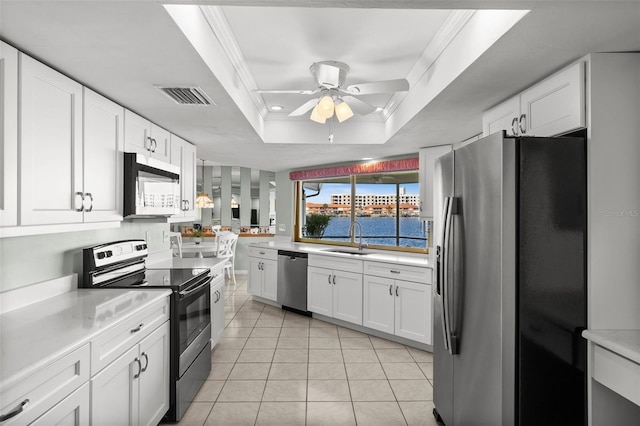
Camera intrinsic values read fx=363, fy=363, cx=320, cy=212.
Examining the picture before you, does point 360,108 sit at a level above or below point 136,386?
above

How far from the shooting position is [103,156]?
2.22 meters

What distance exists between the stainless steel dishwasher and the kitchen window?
812mm

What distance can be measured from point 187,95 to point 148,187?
2.54 ft

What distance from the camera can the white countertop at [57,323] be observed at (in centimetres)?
124

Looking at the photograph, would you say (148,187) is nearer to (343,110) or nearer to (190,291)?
(190,291)

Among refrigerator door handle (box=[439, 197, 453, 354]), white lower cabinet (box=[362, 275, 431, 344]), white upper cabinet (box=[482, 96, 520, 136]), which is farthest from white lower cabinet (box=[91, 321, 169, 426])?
white upper cabinet (box=[482, 96, 520, 136])

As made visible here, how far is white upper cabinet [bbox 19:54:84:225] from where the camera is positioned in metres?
1.60

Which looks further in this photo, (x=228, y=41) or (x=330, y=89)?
(x=330, y=89)

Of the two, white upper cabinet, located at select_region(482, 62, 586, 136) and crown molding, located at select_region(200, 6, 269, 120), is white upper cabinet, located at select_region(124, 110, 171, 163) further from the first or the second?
white upper cabinet, located at select_region(482, 62, 586, 136)

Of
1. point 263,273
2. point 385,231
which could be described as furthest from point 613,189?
point 263,273

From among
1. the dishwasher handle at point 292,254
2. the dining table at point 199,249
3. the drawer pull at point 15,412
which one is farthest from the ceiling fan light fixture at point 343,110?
the dining table at point 199,249

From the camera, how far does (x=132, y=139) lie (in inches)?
103

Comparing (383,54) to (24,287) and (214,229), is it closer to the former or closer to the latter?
(24,287)

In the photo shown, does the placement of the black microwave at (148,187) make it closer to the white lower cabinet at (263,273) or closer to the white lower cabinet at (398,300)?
the white lower cabinet at (398,300)
